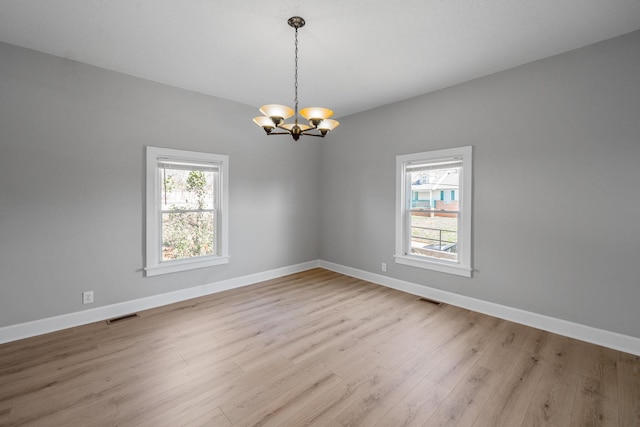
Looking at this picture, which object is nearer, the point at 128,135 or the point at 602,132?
the point at 602,132

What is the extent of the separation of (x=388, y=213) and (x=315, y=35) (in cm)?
274

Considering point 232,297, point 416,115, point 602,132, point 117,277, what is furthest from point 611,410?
point 117,277

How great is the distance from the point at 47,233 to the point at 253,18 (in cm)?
299

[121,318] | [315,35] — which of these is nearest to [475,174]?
[315,35]

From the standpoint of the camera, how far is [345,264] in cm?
514

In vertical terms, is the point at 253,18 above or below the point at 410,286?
above

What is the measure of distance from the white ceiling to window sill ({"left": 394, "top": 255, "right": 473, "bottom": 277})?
2.39 meters

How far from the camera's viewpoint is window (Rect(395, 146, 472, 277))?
3586mm

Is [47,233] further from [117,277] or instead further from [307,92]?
[307,92]

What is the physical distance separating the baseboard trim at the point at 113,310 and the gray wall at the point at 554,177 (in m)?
2.73

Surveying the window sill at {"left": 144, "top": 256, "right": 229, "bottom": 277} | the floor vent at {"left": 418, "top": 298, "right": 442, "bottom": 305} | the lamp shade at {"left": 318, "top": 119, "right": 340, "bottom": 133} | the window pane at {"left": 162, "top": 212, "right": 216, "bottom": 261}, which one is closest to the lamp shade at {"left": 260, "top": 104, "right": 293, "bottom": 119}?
the lamp shade at {"left": 318, "top": 119, "right": 340, "bottom": 133}

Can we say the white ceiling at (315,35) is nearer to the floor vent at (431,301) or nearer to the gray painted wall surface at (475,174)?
the gray painted wall surface at (475,174)

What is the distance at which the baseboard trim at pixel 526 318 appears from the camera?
2.58 m

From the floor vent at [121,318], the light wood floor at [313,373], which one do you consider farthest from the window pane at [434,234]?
the floor vent at [121,318]
